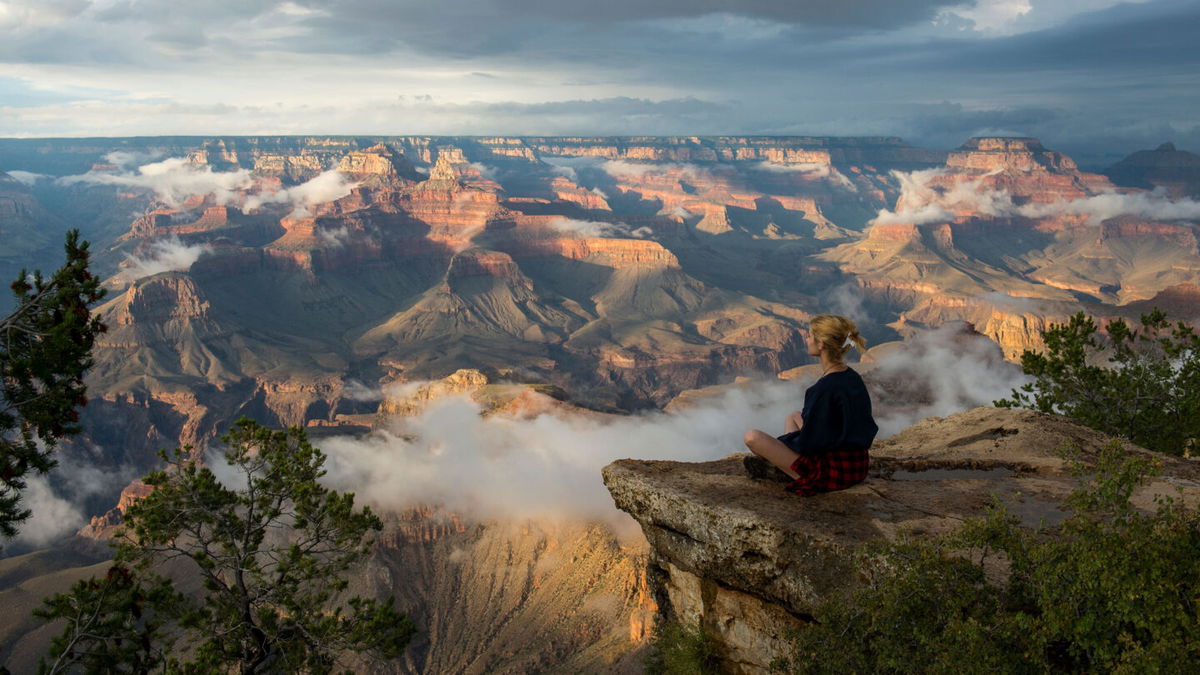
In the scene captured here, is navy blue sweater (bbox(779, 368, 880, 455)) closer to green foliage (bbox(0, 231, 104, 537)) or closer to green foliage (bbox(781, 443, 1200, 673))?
green foliage (bbox(781, 443, 1200, 673))

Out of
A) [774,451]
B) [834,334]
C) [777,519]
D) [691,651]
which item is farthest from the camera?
[691,651]

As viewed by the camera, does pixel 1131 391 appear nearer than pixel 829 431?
No

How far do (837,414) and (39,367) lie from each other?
1656 centimetres

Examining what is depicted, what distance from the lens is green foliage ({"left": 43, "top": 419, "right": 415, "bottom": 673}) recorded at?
16062 millimetres

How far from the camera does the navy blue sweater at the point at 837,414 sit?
12.1 meters

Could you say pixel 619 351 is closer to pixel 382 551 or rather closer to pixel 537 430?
pixel 537 430

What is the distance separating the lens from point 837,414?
12258mm

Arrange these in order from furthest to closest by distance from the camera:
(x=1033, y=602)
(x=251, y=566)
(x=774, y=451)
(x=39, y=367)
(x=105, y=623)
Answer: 1. (x=251, y=566)
2. (x=39, y=367)
3. (x=105, y=623)
4. (x=774, y=451)
5. (x=1033, y=602)

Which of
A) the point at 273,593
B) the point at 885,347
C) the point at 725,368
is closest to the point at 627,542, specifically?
the point at 273,593

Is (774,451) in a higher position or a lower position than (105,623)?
higher

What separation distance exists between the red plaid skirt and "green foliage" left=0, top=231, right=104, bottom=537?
1521 centimetres

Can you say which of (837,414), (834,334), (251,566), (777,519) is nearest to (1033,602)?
(777,519)

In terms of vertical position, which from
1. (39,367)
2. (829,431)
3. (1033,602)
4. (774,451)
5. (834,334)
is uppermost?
(834,334)

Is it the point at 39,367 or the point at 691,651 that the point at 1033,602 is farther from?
the point at 39,367
